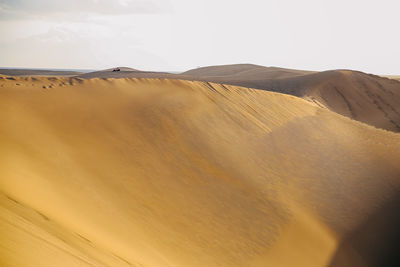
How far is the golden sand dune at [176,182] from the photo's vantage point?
3.86m

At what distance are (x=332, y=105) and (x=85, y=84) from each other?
66.1 feet

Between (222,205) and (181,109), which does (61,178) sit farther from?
(181,109)

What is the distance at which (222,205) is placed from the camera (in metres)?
6.12

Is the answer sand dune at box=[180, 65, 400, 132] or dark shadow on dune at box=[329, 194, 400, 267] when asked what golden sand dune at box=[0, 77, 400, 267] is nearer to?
dark shadow on dune at box=[329, 194, 400, 267]

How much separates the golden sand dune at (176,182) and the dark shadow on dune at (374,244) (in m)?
0.03

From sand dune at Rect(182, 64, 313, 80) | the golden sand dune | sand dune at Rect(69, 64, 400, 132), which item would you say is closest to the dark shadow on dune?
the golden sand dune

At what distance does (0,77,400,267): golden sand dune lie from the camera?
3.86m

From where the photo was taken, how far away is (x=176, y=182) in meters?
6.18

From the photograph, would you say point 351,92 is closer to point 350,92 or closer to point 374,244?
point 350,92

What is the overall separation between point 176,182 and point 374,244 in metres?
4.30

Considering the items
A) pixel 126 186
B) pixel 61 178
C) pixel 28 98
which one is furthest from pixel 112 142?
pixel 28 98

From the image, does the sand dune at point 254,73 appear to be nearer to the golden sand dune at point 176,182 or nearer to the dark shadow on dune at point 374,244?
the golden sand dune at point 176,182

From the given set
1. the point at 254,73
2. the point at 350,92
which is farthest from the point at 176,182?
the point at 254,73

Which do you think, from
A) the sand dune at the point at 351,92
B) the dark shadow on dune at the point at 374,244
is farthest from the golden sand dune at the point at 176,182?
the sand dune at the point at 351,92
